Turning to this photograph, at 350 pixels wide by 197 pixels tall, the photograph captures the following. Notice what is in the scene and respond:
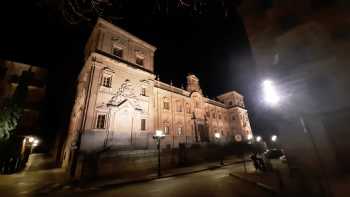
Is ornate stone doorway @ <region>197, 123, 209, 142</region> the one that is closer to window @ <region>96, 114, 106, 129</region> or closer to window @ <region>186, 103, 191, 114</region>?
window @ <region>186, 103, 191, 114</region>

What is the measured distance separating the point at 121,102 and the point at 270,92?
17.8 m

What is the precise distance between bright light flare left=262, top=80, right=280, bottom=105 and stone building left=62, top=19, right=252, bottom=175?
54.5 ft

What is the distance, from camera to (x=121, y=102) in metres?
19.3

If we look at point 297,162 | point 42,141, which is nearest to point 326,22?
point 297,162

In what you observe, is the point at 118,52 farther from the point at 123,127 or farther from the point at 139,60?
the point at 123,127

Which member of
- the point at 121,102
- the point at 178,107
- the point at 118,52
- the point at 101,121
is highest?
the point at 118,52

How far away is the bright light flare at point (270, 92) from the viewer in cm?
424

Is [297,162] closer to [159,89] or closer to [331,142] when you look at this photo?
[331,142]

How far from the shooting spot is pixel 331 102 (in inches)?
141

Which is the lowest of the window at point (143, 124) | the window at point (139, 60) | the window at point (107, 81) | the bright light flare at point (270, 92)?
the bright light flare at point (270, 92)

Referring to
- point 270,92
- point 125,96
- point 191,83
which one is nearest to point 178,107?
point 191,83

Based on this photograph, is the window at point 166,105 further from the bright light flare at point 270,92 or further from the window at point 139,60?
the bright light flare at point 270,92

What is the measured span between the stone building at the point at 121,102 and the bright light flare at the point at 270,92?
16.6 meters

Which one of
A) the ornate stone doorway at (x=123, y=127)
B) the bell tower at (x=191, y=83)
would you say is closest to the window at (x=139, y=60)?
the ornate stone doorway at (x=123, y=127)
